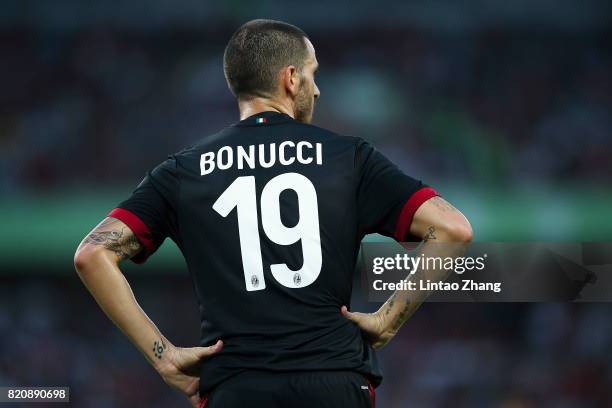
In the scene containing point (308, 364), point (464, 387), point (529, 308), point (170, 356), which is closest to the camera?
point (308, 364)

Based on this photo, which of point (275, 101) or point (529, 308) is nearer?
point (275, 101)

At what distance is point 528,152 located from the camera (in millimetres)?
8789

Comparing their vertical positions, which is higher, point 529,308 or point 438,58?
point 438,58

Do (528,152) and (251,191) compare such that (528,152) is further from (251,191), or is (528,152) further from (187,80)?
(251,191)

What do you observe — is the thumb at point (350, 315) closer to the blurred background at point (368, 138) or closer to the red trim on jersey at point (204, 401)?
the red trim on jersey at point (204, 401)

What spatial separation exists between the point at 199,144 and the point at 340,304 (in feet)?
1.95

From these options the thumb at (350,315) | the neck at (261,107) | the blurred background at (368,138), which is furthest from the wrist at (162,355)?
the blurred background at (368,138)

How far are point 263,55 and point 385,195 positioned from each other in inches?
22.2

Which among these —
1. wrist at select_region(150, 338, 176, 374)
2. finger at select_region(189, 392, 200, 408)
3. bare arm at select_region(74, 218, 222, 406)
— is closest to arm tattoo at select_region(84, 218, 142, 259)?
bare arm at select_region(74, 218, 222, 406)

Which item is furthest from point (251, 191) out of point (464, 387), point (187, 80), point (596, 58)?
point (596, 58)

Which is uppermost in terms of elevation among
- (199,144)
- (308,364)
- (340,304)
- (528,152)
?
(528,152)

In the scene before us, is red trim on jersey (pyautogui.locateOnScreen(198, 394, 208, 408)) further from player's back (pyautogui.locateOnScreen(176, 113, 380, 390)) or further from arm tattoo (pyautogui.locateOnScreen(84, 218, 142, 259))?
arm tattoo (pyautogui.locateOnScreen(84, 218, 142, 259))

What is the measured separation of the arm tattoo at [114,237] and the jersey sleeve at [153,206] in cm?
2

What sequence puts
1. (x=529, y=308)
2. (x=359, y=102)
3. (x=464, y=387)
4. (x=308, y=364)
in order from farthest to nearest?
(x=359, y=102) < (x=529, y=308) < (x=464, y=387) < (x=308, y=364)
